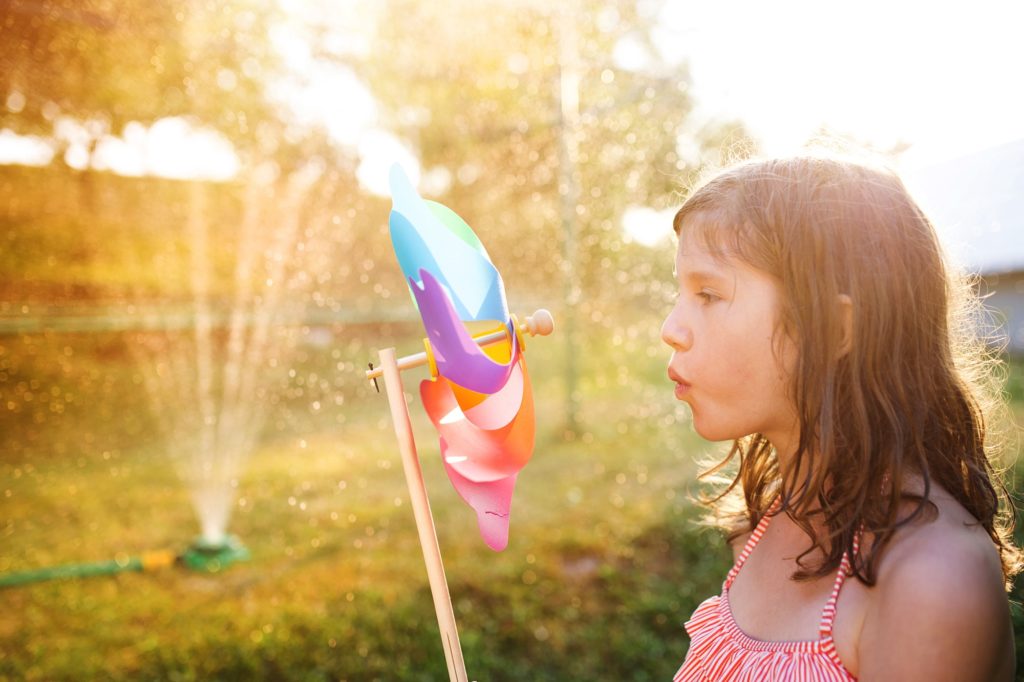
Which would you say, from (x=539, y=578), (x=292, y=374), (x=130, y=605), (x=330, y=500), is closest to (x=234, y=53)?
(x=292, y=374)

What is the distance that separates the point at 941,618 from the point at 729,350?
31cm

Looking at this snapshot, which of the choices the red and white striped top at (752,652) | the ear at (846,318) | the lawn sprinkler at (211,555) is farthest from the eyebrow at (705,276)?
the lawn sprinkler at (211,555)

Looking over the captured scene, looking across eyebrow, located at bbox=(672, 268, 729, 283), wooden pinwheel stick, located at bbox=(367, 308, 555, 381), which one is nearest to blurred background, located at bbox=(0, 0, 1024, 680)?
eyebrow, located at bbox=(672, 268, 729, 283)

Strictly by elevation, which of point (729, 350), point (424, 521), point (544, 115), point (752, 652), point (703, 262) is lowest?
point (752, 652)

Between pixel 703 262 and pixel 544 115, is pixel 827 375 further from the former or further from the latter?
pixel 544 115

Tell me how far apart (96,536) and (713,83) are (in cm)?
255

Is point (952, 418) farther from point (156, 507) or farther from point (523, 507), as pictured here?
point (156, 507)

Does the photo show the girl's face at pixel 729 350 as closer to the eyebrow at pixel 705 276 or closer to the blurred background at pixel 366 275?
the eyebrow at pixel 705 276

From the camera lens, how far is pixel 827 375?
817 mm

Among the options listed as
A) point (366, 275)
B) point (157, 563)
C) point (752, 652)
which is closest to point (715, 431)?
point (752, 652)

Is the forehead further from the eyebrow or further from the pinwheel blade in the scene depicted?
the pinwheel blade

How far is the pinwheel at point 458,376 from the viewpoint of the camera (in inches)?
28.9

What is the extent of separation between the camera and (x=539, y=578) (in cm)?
230

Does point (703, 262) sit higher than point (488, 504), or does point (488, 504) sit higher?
point (703, 262)
